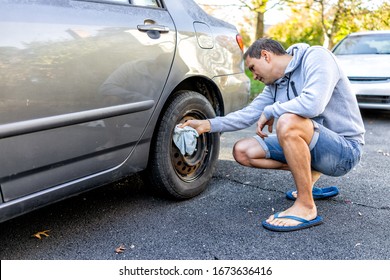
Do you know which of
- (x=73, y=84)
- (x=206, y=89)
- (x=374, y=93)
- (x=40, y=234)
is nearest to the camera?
(x=73, y=84)

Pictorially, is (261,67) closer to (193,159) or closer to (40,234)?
(193,159)

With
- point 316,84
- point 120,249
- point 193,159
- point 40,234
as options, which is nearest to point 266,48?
point 316,84

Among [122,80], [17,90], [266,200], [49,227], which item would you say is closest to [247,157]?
[266,200]

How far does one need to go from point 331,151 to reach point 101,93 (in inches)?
53.1

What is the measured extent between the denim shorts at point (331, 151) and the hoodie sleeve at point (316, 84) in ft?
0.58

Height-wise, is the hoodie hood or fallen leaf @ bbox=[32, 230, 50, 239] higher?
the hoodie hood

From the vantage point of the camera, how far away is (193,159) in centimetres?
284

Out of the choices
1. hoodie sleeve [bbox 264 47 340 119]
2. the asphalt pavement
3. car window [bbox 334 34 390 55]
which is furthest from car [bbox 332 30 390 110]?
hoodie sleeve [bbox 264 47 340 119]

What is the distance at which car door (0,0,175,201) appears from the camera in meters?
1.73

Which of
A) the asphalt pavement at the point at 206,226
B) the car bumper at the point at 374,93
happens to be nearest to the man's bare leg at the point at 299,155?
the asphalt pavement at the point at 206,226

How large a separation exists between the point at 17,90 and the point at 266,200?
179cm

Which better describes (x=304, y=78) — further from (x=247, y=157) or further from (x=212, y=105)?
(x=212, y=105)

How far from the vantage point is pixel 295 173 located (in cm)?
239

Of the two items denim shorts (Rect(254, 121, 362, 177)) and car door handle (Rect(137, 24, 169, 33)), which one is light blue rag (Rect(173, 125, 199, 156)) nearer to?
car door handle (Rect(137, 24, 169, 33))
